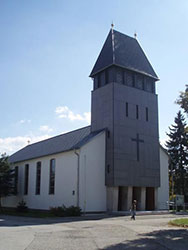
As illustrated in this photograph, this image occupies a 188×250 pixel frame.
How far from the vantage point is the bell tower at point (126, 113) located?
1219 inches

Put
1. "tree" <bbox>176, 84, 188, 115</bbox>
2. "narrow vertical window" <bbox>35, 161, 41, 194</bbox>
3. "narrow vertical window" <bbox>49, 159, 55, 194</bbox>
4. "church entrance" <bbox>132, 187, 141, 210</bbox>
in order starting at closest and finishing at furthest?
1. "tree" <bbox>176, 84, 188, 115</bbox>
2. "church entrance" <bbox>132, 187, 141, 210</bbox>
3. "narrow vertical window" <bbox>49, 159, 55, 194</bbox>
4. "narrow vertical window" <bbox>35, 161, 41, 194</bbox>

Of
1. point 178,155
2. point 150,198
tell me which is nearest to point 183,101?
point 150,198

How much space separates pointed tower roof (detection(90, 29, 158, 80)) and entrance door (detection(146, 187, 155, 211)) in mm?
12412

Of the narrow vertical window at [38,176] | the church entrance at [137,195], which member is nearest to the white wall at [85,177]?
the narrow vertical window at [38,176]

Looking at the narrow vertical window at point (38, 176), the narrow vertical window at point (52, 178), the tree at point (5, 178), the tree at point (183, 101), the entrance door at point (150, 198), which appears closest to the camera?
the tree at point (183, 101)

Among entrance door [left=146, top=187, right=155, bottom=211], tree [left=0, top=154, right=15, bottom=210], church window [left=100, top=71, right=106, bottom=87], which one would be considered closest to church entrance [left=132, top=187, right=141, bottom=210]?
entrance door [left=146, top=187, right=155, bottom=211]

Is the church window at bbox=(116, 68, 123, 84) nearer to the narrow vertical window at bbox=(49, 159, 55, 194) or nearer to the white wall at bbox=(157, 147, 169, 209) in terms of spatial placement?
the white wall at bbox=(157, 147, 169, 209)

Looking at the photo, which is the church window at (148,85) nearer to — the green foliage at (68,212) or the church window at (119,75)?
the church window at (119,75)

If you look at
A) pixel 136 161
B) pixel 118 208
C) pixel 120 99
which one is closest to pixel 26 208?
pixel 118 208

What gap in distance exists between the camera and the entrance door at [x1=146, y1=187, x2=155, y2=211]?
33844mm

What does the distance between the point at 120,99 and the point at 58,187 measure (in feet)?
36.4

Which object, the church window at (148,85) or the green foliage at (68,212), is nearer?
the green foliage at (68,212)

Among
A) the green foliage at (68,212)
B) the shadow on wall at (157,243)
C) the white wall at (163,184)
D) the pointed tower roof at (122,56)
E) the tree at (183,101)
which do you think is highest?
the pointed tower roof at (122,56)

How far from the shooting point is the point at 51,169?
35.3 m
